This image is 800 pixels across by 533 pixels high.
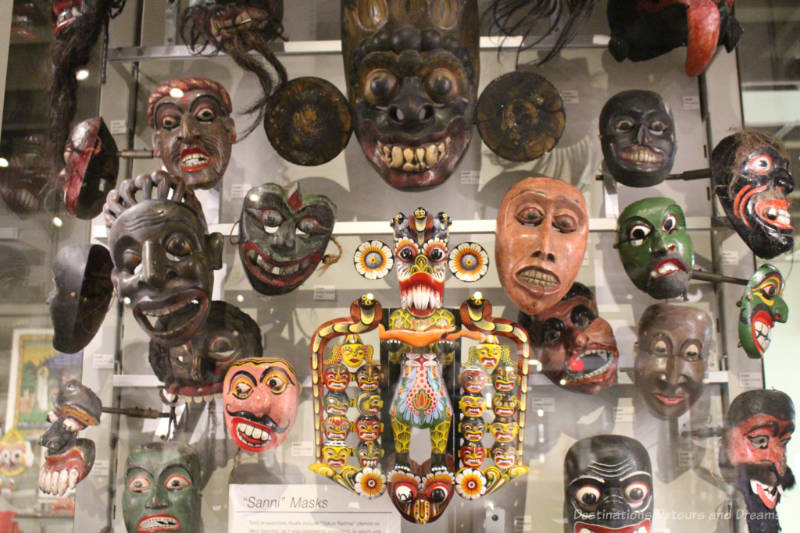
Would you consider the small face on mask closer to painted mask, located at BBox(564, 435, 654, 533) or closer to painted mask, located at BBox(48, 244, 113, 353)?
painted mask, located at BBox(564, 435, 654, 533)

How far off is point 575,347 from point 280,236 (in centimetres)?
81

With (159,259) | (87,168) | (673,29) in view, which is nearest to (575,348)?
(673,29)

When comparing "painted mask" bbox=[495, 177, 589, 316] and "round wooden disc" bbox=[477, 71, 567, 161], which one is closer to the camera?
"painted mask" bbox=[495, 177, 589, 316]

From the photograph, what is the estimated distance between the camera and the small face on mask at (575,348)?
6.31ft

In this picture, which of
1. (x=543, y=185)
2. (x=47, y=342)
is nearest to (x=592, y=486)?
(x=543, y=185)

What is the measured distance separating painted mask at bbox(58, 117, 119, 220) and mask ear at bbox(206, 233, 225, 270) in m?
0.41

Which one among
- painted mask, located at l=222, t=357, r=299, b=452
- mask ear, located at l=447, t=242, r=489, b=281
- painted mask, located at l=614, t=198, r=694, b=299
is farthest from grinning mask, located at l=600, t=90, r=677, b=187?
painted mask, located at l=222, t=357, r=299, b=452

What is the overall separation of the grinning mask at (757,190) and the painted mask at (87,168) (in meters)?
1.67

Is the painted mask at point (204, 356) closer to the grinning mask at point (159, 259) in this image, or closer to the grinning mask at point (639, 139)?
the grinning mask at point (159, 259)

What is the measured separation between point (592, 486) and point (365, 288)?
81 centimetres

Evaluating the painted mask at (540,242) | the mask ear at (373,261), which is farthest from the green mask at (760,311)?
the mask ear at (373,261)

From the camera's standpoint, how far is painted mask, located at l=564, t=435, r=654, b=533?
175 centimetres

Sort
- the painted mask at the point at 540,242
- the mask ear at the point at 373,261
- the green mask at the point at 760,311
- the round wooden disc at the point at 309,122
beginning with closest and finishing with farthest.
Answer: the mask ear at the point at 373,261 → the painted mask at the point at 540,242 → the green mask at the point at 760,311 → the round wooden disc at the point at 309,122

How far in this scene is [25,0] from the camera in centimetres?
179
